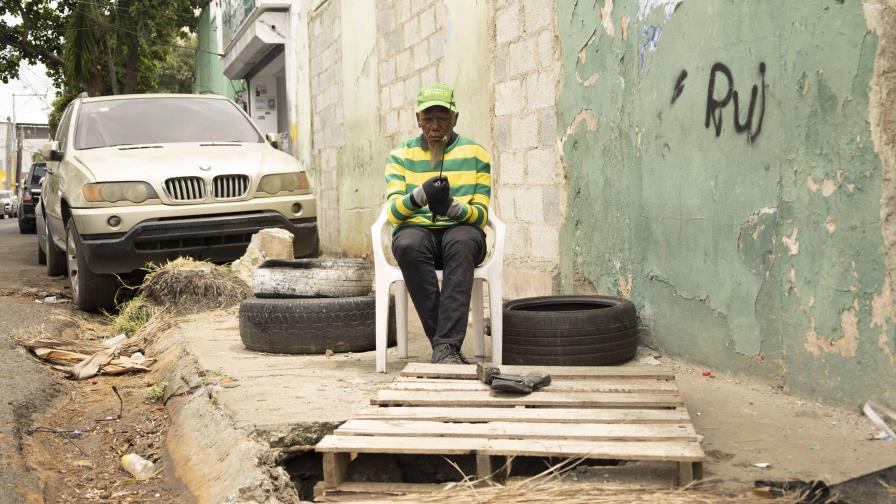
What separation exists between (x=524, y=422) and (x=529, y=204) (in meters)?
3.45

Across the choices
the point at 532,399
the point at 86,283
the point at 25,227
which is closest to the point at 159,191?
the point at 86,283

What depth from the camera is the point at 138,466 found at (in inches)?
156

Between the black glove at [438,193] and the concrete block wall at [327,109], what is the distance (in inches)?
304

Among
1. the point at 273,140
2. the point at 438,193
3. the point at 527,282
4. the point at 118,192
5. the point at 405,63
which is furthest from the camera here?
the point at 405,63

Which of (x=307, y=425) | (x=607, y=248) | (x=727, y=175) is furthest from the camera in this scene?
(x=607, y=248)

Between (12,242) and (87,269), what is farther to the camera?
(12,242)

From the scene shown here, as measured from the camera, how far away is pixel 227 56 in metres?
21.8

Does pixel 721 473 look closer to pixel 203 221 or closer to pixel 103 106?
pixel 203 221

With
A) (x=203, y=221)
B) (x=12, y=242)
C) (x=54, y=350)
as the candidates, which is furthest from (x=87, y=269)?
(x=12, y=242)

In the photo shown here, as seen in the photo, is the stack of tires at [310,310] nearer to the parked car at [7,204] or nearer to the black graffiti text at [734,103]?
the black graffiti text at [734,103]

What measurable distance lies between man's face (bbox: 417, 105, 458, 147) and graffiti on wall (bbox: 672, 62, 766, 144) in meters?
1.21

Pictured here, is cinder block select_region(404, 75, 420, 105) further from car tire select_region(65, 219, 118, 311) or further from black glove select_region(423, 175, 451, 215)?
black glove select_region(423, 175, 451, 215)

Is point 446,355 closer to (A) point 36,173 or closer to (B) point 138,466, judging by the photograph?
(B) point 138,466

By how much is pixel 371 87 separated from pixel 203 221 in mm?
3532
